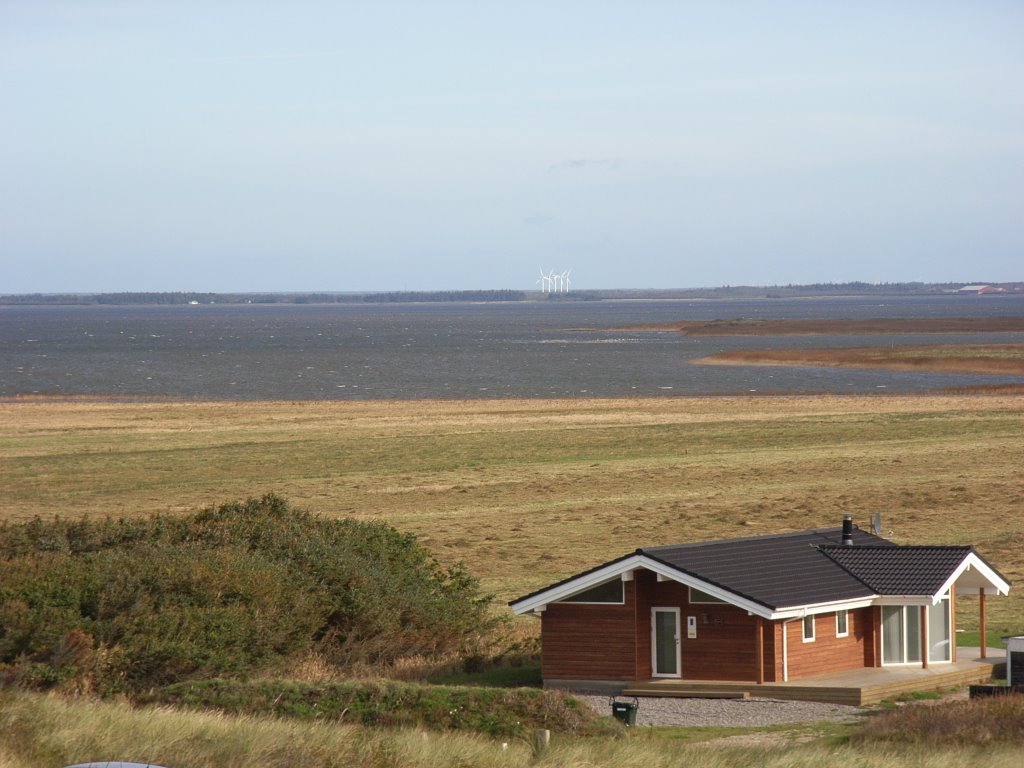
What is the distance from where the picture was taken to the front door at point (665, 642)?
25.0 meters

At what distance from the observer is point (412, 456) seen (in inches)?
2292

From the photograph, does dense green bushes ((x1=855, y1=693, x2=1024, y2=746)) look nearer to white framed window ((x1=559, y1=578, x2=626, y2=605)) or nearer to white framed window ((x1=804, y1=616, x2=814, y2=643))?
white framed window ((x1=804, y1=616, x2=814, y2=643))

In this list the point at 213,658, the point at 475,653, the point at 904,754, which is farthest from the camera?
the point at 475,653

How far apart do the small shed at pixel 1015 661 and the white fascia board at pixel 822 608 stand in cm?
286

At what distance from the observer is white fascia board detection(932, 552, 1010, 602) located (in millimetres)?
25467

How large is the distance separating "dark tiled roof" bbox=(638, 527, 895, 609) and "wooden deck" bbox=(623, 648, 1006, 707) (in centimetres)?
134

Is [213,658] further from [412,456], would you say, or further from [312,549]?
[412,456]

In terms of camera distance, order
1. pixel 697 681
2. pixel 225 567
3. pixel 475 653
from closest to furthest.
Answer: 1. pixel 225 567
2. pixel 697 681
3. pixel 475 653

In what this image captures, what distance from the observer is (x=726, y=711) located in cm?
2292

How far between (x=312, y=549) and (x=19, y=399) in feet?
234

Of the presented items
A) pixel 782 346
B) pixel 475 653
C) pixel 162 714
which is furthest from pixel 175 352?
pixel 162 714

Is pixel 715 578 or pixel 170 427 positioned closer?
pixel 715 578

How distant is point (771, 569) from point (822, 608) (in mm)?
1316

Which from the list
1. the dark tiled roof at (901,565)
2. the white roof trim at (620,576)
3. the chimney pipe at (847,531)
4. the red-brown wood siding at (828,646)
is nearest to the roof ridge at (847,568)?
the dark tiled roof at (901,565)
